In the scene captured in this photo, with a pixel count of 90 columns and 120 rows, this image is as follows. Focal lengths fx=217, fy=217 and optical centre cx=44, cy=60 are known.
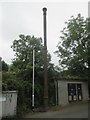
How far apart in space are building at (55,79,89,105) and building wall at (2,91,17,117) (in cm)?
665

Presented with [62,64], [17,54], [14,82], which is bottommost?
[14,82]

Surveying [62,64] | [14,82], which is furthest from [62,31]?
[14,82]

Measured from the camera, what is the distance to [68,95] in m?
21.9

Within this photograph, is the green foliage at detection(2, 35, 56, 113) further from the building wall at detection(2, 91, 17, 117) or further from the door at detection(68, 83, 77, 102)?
the door at detection(68, 83, 77, 102)

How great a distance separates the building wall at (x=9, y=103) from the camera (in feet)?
47.7

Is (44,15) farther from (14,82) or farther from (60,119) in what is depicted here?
(60,119)

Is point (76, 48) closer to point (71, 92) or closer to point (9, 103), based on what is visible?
point (71, 92)

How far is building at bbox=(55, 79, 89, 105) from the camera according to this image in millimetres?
21403

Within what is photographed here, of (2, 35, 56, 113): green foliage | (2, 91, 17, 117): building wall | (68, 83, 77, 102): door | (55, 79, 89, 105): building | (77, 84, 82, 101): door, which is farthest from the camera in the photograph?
(77, 84, 82, 101): door

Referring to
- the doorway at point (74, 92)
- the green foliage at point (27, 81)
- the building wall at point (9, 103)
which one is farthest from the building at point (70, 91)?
the building wall at point (9, 103)

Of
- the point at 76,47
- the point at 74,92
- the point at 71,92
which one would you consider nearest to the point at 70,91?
the point at 71,92

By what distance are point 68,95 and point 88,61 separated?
4437mm

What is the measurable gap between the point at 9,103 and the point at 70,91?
8.83 m

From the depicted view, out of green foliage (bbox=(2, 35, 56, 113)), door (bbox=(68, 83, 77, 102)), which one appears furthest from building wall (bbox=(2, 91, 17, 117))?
door (bbox=(68, 83, 77, 102))
